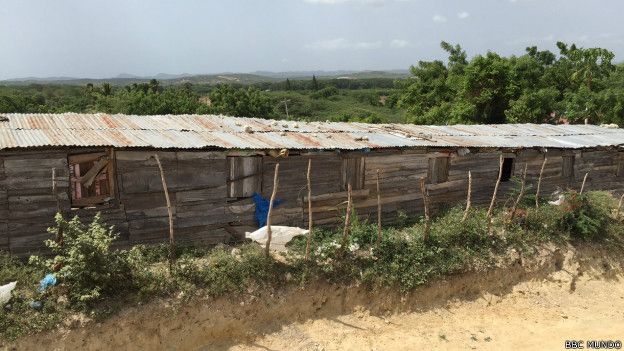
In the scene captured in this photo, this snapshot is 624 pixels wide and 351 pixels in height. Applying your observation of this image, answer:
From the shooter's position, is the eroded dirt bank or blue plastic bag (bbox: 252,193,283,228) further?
blue plastic bag (bbox: 252,193,283,228)

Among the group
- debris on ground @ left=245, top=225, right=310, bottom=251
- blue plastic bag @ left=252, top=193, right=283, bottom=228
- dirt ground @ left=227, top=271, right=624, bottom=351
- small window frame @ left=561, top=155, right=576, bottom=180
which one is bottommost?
dirt ground @ left=227, top=271, right=624, bottom=351

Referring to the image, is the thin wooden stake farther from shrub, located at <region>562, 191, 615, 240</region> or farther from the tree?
the tree

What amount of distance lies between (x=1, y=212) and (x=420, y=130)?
1077cm

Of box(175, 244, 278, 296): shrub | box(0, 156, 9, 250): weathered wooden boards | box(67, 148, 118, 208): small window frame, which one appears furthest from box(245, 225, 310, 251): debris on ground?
box(0, 156, 9, 250): weathered wooden boards

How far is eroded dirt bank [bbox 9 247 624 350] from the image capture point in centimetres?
817

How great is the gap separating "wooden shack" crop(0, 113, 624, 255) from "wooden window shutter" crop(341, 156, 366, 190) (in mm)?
26

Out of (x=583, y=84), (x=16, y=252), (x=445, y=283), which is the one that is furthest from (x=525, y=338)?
(x=583, y=84)

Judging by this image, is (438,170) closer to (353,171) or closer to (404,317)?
(353,171)

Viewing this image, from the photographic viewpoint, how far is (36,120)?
398 inches

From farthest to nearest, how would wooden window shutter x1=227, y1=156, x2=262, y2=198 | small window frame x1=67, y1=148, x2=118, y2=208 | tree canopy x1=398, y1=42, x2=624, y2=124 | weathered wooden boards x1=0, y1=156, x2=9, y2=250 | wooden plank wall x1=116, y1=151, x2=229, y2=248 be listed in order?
1. tree canopy x1=398, y1=42, x2=624, y2=124
2. wooden window shutter x1=227, y1=156, x2=262, y2=198
3. wooden plank wall x1=116, y1=151, x2=229, y2=248
4. small window frame x1=67, y1=148, x2=118, y2=208
5. weathered wooden boards x1=0, y1=156, x2=9, y2=250

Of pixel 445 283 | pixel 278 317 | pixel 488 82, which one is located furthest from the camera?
pixel 488 82

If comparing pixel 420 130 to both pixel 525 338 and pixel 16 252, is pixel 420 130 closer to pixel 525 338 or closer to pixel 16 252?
pixel 525 338

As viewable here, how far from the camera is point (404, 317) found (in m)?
9.91

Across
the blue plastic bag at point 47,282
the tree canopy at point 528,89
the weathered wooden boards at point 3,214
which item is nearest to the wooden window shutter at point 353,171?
the blue plastic bag at point 47,282
